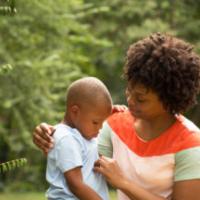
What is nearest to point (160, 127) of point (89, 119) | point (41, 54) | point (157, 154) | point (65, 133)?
point (157, 154)

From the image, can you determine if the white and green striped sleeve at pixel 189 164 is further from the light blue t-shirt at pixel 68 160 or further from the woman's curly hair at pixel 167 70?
the light blue t-shirt at pixel 68 160

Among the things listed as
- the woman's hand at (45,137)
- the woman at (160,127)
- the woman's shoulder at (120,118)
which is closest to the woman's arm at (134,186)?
the woman at (160,127)

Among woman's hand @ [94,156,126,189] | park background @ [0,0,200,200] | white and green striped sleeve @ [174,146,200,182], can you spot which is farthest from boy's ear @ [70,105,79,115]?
park background @ [0,0,200,200]

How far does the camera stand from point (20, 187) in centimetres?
1720

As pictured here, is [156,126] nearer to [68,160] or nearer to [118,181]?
[118,181]

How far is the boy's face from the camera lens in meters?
3.67

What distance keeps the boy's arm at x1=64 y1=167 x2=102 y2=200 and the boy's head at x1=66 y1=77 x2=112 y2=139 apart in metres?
0.22

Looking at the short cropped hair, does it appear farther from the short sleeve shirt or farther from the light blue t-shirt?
the short sleeve shirt

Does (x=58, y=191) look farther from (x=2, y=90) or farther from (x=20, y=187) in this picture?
(x=20, y=187)

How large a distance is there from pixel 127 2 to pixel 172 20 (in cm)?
108

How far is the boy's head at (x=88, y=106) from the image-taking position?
3.68 m

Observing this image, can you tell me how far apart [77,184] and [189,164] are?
572 mm

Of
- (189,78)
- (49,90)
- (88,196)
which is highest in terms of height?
(189,78)

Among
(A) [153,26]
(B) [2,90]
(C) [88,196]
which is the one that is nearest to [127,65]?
(C) [88,196]
